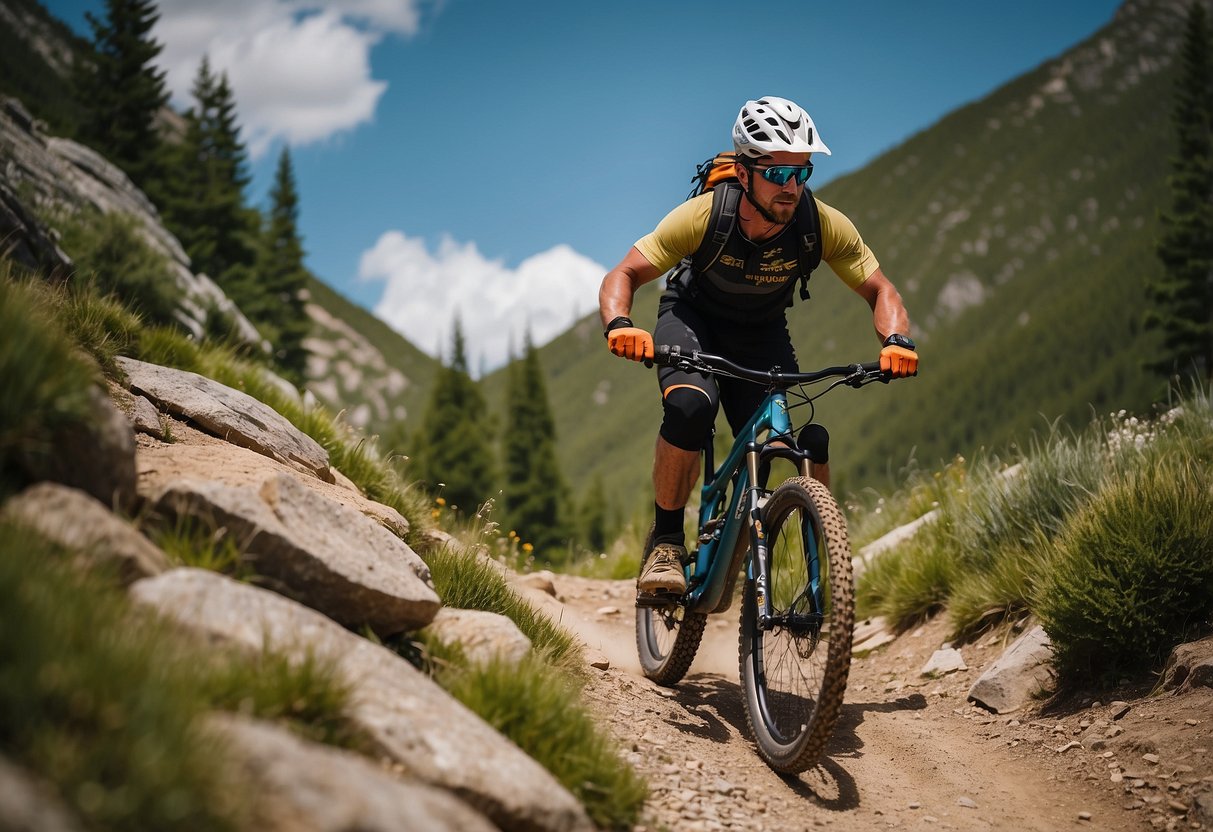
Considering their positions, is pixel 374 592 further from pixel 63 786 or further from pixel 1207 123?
pixel 1207 123

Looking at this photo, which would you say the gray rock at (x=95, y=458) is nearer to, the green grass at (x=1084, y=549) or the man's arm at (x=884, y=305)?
the man's arm at (x=884, y=305)

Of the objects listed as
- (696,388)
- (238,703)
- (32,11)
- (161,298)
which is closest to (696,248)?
(696,388)

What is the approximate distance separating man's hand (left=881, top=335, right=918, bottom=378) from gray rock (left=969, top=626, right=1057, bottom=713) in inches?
77.5

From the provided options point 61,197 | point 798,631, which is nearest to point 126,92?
point 61,197

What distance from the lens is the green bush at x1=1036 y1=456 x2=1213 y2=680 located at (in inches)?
187

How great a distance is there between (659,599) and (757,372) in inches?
62.4

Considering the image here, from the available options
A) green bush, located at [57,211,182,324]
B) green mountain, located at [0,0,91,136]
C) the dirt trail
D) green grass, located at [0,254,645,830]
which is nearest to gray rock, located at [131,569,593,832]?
green grass, located at [0,254,645,830]

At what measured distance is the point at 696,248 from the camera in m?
5.11

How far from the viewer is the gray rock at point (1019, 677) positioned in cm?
524

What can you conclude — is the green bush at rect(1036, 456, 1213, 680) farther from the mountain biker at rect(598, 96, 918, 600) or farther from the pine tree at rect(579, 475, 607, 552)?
the pine tree at rect(579, 475, 607, 552)

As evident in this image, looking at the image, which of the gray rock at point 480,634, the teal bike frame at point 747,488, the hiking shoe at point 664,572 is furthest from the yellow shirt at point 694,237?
the gray rock at point 480,634

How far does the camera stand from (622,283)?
497cm

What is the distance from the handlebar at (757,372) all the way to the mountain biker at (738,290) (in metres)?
0.09

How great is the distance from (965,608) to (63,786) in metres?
5.84
